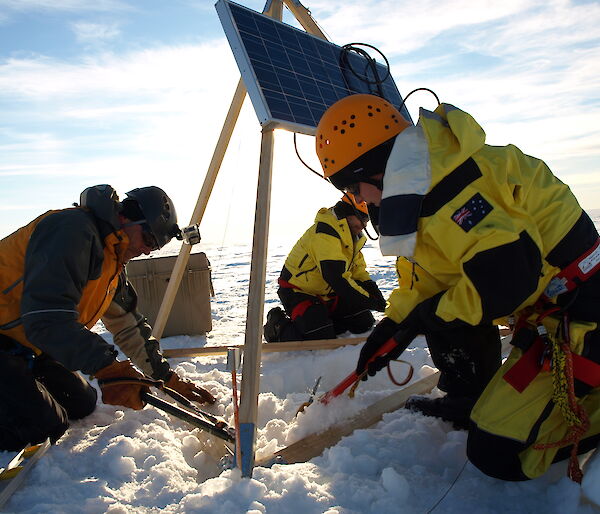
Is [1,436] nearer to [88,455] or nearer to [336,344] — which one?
[88,455]

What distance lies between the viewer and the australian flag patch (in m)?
1.70

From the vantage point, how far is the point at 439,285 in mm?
2379

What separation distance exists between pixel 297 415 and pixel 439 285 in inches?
44.4

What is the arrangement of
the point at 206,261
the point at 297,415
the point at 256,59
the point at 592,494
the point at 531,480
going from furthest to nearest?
the point at 206,261, the point at 256,59, the point at 297,415, the point at 531,480, the point at 592,494

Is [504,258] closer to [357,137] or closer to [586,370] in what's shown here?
[586,370]

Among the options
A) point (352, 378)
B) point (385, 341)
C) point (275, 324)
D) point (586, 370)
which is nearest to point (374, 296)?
point (275, 324)

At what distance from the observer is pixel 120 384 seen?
96.3 inches

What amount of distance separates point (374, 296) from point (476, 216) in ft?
10.4

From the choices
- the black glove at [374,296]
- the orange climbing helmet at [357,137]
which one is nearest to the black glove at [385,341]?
the orange climbing helmet at [357,137]

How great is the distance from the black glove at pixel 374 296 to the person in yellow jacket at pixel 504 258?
2580 mm

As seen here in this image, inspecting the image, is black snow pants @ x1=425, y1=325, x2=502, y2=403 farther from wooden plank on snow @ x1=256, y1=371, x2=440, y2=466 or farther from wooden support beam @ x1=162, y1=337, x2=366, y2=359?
wooden support beam @ x1=162, y1=337, x2=366, y2=359

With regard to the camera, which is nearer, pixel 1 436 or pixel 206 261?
pixel 1 436

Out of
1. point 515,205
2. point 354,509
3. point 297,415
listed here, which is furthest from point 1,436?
point 515,205

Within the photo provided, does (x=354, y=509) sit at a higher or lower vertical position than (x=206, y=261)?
lower
